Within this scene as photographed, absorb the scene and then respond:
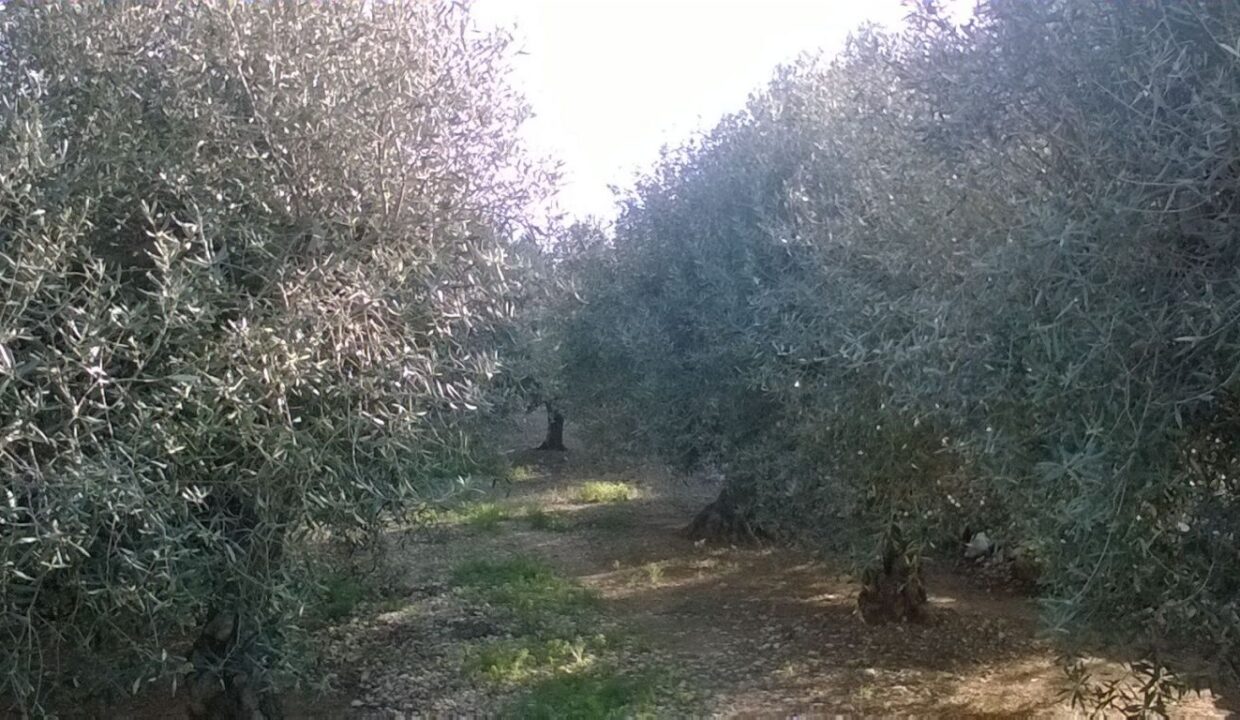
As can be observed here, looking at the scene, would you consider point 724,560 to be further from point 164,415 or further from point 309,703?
point 164,415

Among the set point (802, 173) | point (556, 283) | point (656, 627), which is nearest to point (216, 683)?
point (556, 283)

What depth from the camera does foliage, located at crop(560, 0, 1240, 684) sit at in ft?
12.8

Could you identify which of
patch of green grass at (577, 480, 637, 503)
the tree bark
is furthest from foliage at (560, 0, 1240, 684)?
the tree bark

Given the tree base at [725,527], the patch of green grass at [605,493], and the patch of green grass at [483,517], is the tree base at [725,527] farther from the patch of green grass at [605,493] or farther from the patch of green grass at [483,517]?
the patch of green grass at [605,493]

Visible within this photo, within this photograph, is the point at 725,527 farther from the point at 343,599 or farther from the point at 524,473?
the point at 524,473

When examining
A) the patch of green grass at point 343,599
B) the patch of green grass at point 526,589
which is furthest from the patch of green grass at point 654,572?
the patch of green grass at point 343,599

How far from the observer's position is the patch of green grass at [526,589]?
34.6 ft

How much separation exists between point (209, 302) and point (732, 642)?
670cm

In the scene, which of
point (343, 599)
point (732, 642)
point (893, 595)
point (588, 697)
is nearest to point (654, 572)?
point (732, 642)

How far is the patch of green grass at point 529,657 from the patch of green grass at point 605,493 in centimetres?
971

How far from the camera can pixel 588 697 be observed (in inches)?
300

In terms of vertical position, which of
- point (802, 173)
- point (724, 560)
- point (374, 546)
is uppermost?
point (802, 173)

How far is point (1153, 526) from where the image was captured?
4.20 meters

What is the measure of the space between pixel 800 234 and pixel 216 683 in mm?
5660
